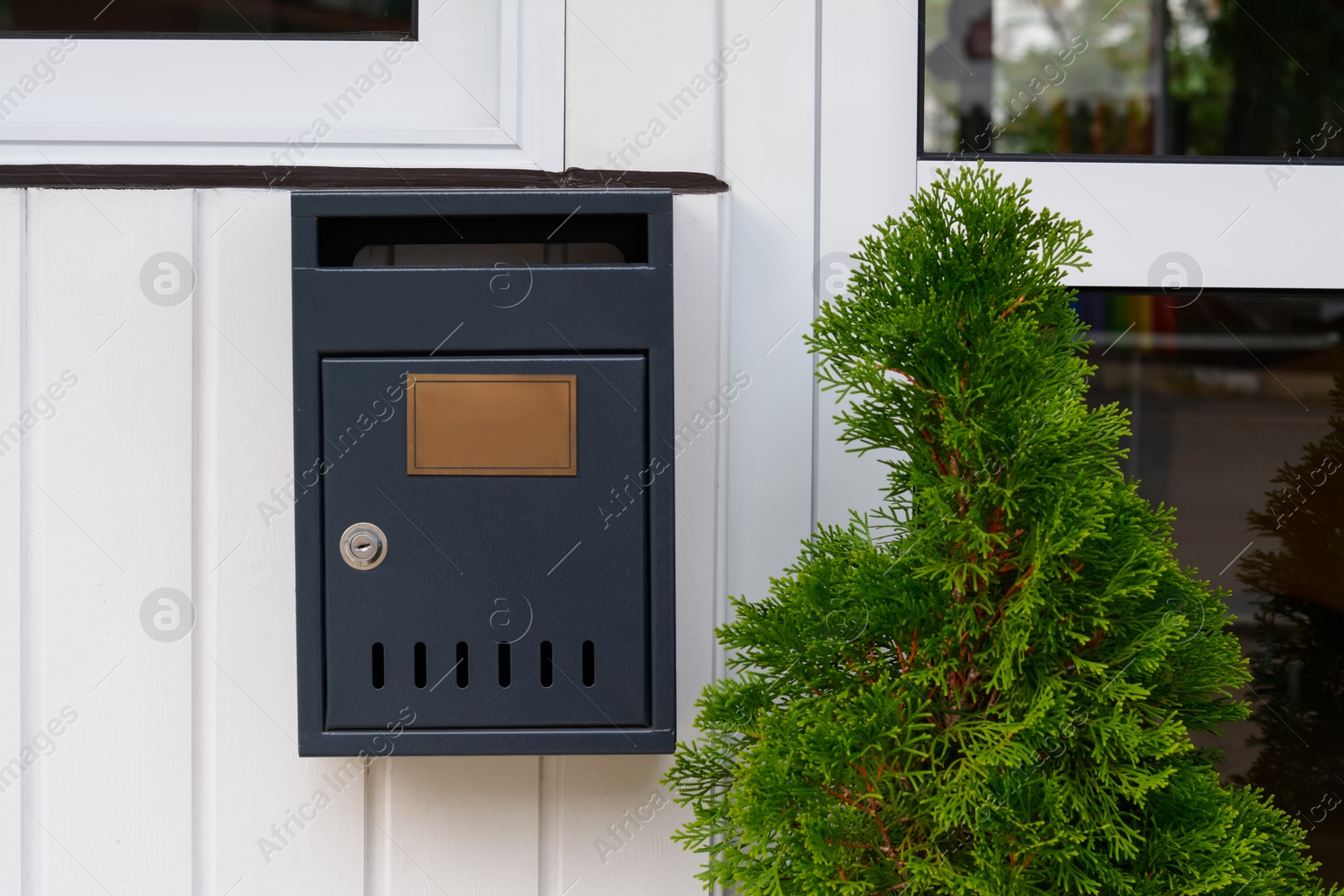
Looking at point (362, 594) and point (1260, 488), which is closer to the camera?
point (362, 594)

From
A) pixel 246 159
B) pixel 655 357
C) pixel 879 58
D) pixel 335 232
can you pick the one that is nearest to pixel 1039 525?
pixel 655 357

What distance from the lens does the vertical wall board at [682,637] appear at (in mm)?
1087

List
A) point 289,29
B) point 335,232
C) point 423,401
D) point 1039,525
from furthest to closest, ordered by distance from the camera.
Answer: point 289,29, point 335,232, point 423,401, point 1039,525

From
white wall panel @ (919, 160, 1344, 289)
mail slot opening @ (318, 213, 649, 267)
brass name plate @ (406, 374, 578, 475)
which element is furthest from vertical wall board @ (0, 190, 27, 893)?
white wall panel @ (919, 160, 1344, 289)

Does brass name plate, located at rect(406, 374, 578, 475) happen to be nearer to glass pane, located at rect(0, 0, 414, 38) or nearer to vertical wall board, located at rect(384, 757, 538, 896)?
vertical wall board, located at rect(384, 757, 538, 896)

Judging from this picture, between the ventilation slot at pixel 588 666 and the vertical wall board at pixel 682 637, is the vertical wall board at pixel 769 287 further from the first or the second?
the ventilation slot at pixel 588 666

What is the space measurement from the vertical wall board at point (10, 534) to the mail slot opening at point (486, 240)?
1.32 feet

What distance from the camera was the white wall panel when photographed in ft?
3.73

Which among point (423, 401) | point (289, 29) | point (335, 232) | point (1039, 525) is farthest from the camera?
point (289, 29)

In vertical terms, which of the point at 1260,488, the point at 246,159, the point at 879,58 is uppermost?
the point at 879,58

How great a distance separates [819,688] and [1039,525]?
0.81 feet

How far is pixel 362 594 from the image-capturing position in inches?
35.9

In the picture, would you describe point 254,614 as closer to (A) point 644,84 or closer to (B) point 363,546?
(B) point 363,546

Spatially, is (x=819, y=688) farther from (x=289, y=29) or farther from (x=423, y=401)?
(x=289, y=29)
